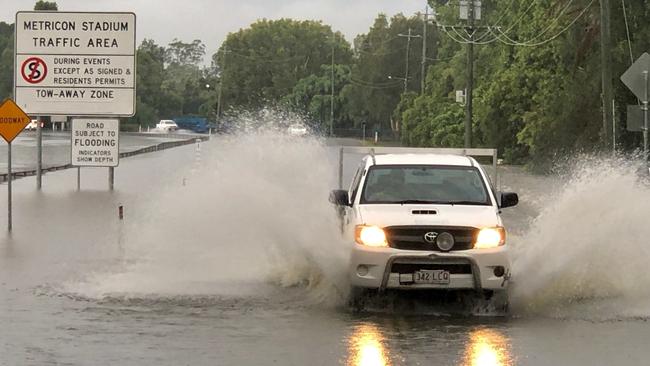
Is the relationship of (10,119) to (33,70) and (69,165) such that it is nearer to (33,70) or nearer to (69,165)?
(33,70)

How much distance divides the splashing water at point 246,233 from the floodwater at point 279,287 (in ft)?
0.11

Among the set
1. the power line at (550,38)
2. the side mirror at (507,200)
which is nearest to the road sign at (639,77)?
the side mirror at (507,200)

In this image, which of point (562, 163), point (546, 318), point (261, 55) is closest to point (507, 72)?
point (562, 163)

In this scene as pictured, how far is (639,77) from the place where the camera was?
2302cm

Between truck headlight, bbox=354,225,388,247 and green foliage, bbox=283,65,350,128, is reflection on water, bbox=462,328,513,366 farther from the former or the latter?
green foliage, bbox=283,65,350,128

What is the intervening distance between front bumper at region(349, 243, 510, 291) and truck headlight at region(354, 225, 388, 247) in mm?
110

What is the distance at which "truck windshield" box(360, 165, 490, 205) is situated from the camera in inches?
506

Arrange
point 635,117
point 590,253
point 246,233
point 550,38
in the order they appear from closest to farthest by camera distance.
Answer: point 590,253 → point 246,233 → point 635,117 → point 550,38

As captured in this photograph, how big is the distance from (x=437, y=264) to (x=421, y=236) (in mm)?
327

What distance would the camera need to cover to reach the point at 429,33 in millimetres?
134375

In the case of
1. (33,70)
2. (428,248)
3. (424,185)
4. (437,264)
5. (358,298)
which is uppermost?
(33,70)

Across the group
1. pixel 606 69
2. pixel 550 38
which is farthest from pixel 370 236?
pixel 550 38

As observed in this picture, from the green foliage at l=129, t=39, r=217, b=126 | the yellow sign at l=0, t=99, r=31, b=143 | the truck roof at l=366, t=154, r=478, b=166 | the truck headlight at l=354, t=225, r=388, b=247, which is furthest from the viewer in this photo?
the green foliage at l=129, t=39, r=217, b=126

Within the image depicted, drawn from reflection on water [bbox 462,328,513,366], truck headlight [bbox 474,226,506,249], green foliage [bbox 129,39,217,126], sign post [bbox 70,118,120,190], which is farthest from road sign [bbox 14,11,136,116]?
green foliage [bbox 129,39,217,126]
